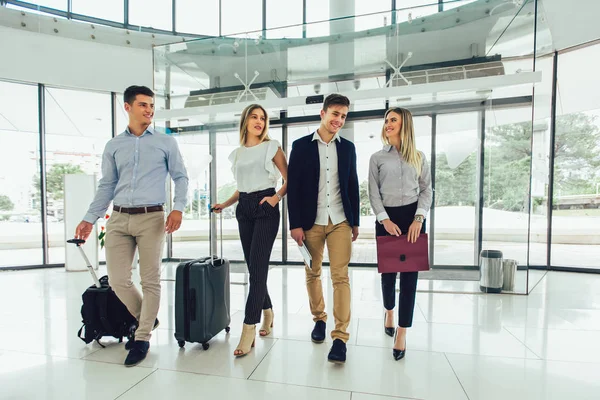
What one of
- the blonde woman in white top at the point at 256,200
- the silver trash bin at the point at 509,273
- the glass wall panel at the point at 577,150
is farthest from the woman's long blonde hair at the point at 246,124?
the glass wall panel at the point at 577,150

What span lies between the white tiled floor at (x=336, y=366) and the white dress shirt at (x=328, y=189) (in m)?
0.92

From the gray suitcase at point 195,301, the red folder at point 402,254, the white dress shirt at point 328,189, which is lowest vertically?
the gray suitcase at point 195,301

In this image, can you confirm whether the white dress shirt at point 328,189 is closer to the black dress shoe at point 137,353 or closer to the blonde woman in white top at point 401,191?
the blonde woman in white top at point 401,191

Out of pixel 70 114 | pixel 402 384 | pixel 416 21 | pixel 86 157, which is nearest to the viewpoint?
pixel 402 384

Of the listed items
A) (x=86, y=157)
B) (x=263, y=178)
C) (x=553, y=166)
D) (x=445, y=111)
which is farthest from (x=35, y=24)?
(x=553, y=166)

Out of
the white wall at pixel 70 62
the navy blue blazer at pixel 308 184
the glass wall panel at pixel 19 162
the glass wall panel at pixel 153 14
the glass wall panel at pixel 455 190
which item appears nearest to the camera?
the navy blue blazer at pixel 308 184

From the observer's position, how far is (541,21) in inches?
155

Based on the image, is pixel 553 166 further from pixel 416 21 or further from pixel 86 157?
pixel 86 157

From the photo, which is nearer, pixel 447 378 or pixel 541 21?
pixel 447 378

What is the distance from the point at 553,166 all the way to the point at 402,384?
16.4ft

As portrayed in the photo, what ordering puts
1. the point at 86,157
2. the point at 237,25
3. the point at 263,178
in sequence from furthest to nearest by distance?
1. the point at 237,25
2. the point at 86,157
3. the point at 263,178

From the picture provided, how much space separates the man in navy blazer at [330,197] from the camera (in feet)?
6.48

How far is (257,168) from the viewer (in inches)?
83.6

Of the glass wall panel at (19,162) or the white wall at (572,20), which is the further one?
the glass wall panel at (19,162)
